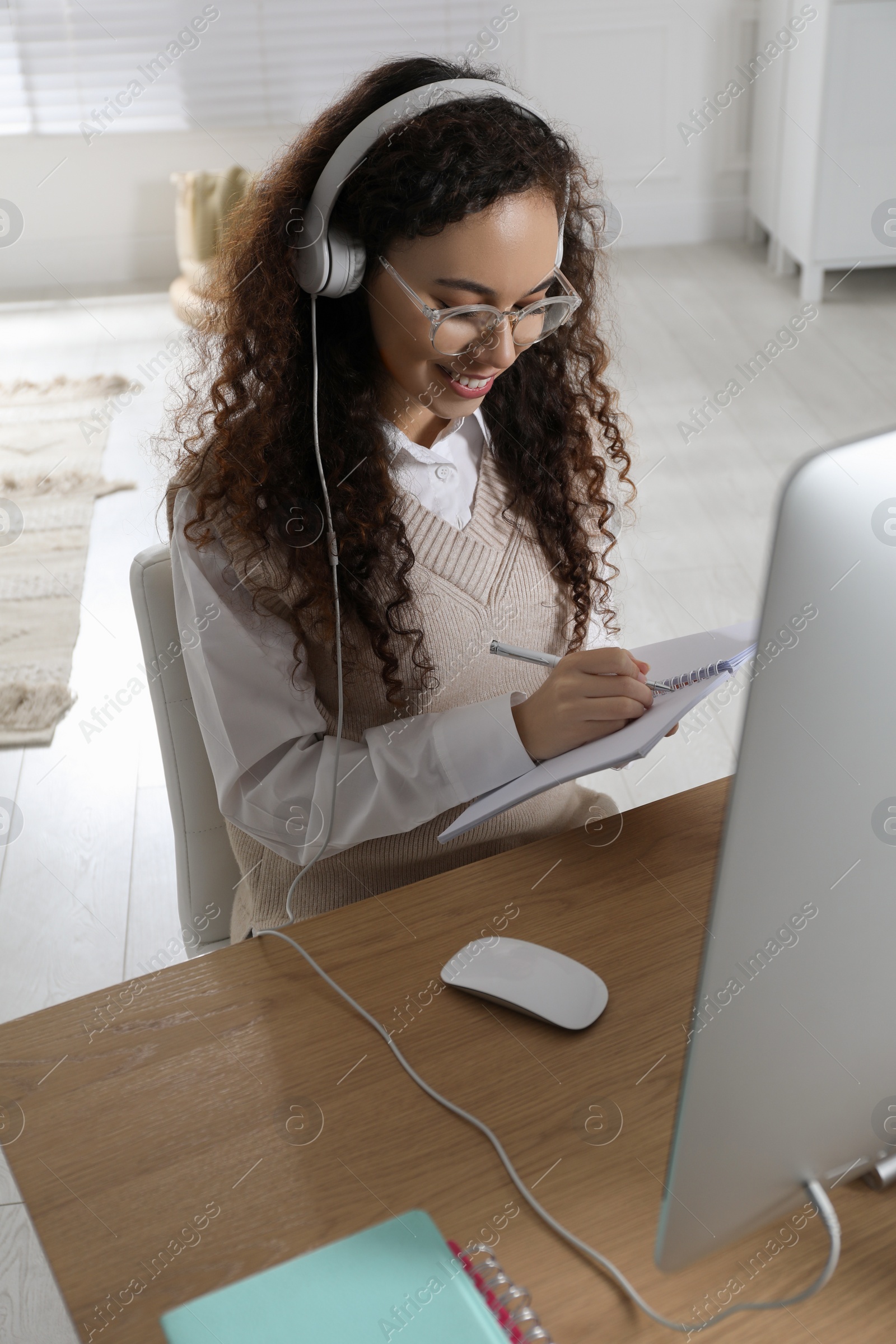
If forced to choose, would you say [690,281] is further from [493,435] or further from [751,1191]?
[751,1191]

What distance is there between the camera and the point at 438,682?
1.19 m

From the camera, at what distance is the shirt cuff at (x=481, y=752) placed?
1.08m

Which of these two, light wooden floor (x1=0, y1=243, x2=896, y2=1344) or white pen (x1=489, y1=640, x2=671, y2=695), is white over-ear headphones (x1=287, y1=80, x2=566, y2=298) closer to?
white pen (x1=489, y1=640, x2=671, y2=695)

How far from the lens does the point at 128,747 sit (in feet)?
8.32

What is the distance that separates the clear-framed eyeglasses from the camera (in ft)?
3.38

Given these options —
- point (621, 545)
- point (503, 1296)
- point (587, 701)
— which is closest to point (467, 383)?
point (587, 701)

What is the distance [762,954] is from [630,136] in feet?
17.3

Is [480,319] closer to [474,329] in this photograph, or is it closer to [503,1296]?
[474,329]

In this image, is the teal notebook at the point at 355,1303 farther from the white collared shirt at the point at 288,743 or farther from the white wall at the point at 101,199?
the white wall at the point at 101,199

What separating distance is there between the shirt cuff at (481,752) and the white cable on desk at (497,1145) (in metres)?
0.11

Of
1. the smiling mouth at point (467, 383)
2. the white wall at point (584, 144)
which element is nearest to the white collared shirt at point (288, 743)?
the smiling mouth at point (467, 383)

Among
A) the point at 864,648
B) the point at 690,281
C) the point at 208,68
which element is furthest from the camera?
the point at 208,68

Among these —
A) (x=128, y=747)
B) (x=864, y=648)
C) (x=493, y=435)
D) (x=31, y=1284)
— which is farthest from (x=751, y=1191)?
(x=128, y=747)

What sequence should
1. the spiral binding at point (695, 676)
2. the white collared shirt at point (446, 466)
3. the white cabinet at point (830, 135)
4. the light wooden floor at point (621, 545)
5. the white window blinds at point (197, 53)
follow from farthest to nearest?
the white window blinds at point (197, 53)
the white cabinet at point (830, 135)
the light wooden floor at point (621, 545)
the white collared shirt at point (446, 466)
the spiral binding at point (695, 676)
